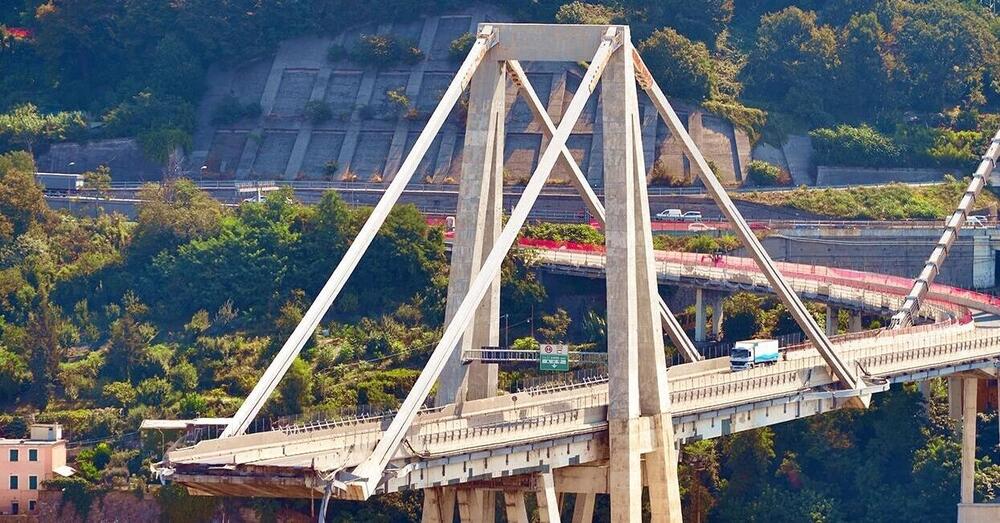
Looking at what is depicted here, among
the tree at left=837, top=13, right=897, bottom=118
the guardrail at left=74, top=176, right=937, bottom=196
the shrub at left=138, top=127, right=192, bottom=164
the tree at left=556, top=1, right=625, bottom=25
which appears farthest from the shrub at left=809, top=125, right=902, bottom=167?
the shrub at left=138, top=127, right=192, bottom=164

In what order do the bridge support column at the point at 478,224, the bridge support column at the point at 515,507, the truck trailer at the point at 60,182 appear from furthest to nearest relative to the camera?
the truck trailer at the point at 60,182
the bridge support column at the point at 478,224
the bridge support column at the point at 515,507

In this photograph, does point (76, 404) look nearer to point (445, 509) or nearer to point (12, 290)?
point (12, 290)

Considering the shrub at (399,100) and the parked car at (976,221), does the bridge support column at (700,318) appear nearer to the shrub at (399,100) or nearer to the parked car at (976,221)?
the parked car at (976,221)

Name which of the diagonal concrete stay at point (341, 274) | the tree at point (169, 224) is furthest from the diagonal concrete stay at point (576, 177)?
the tree at point (169, 224)

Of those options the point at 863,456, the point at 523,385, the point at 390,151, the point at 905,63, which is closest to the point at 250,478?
the point at 523,385

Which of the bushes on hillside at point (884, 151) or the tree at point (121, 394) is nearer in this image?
the tree at point (121, 394)

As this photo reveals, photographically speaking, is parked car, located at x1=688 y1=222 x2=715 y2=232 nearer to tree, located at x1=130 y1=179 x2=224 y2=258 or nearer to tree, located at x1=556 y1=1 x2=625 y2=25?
tree, located at x1=556 y1=1 x2=625 y2=25
